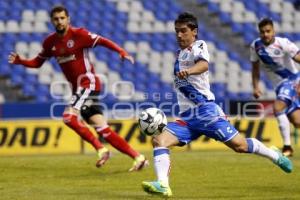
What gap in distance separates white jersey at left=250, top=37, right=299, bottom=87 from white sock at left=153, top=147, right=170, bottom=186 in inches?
216

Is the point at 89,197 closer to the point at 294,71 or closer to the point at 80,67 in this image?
the point at 80,67

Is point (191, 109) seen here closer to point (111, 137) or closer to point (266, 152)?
point (266, 152)

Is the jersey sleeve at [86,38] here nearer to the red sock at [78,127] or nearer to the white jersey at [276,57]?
the red sock at [78,127]

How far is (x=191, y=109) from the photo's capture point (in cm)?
905

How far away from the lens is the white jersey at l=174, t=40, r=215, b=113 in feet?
29.2

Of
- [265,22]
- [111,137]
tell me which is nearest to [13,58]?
[111,137]

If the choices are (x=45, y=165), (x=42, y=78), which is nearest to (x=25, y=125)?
(x=45, y=165)

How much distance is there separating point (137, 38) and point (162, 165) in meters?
15.1

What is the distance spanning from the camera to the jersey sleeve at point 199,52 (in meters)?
8.73

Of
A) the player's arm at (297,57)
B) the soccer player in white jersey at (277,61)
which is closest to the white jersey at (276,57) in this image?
the soccer player in white jersey at (277,61)

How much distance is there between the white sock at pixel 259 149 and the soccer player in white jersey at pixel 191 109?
0.10m

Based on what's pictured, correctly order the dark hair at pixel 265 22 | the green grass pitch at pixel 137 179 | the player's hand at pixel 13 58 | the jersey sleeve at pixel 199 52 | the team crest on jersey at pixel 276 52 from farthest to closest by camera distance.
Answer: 1. the team crest on jersey at pixel 276 52
2. the dark hair at pixel 265 22
3. the player's hand at pixel 13 58
4. the green grass pitch at pixel 137 179
5. the jersey sleeve at pixel 199 52

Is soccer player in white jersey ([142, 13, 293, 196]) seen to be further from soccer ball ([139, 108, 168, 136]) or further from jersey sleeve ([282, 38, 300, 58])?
jersey sleeve ([282, 38, 300, 58])

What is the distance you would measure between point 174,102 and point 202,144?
2010 millimetres
